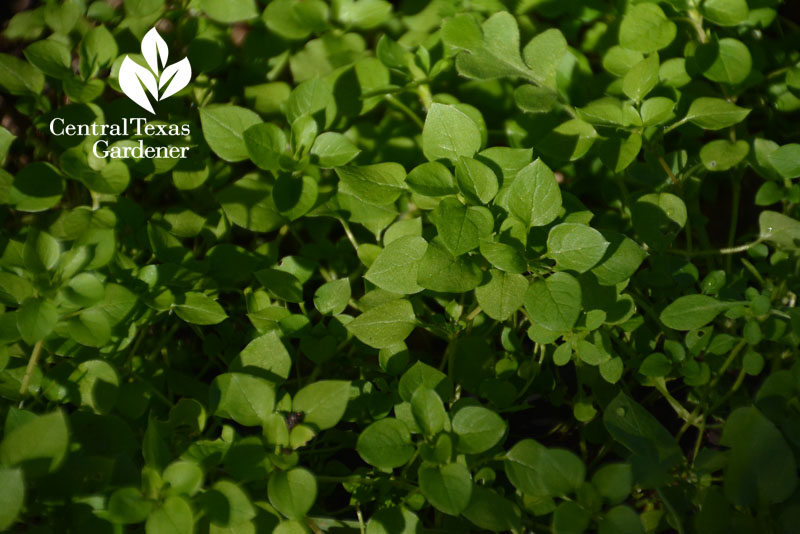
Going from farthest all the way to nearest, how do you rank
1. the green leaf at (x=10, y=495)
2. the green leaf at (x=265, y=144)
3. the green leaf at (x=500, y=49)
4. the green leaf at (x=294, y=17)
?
the green leaf at (x=294, y=17) < the green leaf at (x=500, y=49) < the green leaf at (x=265, y=144) < the green leaf at (x=10, y=495)

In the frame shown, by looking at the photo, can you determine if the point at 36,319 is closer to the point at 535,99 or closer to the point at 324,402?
the point at 324,402

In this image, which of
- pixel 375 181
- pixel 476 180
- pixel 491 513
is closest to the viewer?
pixel 491 513

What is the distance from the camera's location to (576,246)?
31.7 inches

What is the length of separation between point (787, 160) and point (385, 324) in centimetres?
63

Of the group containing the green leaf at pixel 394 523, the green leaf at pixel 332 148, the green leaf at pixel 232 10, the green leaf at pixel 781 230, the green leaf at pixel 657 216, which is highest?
the green leaf at pixel 232 10

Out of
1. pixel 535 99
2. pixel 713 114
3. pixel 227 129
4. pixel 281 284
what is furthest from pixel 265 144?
pixel 713 114

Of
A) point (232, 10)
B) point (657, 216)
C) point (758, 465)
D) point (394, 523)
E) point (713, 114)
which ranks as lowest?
point (394, 523)

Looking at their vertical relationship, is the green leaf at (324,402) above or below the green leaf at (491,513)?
above

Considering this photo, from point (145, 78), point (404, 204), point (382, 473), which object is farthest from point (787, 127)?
point (145, 78)

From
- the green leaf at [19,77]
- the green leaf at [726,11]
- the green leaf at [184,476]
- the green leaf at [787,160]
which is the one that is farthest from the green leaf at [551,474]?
the green leaf at [19,77]

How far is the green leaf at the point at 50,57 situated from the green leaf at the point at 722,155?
1003 millimetres

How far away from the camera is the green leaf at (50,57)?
3.47 feet

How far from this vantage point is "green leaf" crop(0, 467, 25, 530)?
623 mm

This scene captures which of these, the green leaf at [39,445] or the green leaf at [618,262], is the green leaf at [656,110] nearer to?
the green leaf at [618,262]
